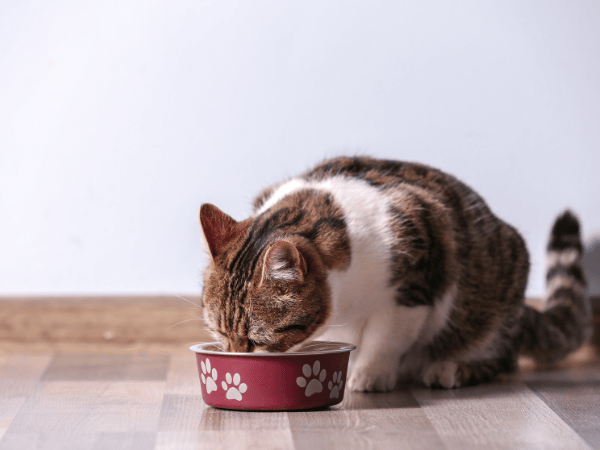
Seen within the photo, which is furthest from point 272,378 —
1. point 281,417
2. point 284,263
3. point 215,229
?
point 215,229

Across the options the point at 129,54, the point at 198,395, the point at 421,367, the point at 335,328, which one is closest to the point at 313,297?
the point at 335,328

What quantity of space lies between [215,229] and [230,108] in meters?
0.75

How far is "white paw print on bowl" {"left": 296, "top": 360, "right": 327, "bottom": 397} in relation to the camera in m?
1.40

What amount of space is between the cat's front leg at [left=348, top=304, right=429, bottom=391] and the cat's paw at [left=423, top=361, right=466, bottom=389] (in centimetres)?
11

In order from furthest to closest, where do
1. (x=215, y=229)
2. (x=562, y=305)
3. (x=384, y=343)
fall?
1. (x=562, y=305)
2. (x=384, y=343)
3. (x=215, y=229)

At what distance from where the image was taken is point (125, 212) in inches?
87.4

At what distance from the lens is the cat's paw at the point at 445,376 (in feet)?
5.74

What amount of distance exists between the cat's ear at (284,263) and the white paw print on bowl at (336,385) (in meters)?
0.22

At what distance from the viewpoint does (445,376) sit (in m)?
1.75

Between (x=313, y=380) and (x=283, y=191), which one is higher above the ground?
(x=283, y=191)

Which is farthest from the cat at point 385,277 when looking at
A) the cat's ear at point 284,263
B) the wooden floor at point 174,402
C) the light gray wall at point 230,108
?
the light gray wall at point 230,108

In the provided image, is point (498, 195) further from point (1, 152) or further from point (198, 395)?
point (1, 152)

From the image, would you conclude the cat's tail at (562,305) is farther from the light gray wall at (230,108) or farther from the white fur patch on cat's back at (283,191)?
the white fur patch on cat's back at (283,191)

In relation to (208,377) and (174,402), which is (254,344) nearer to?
(208,377)
